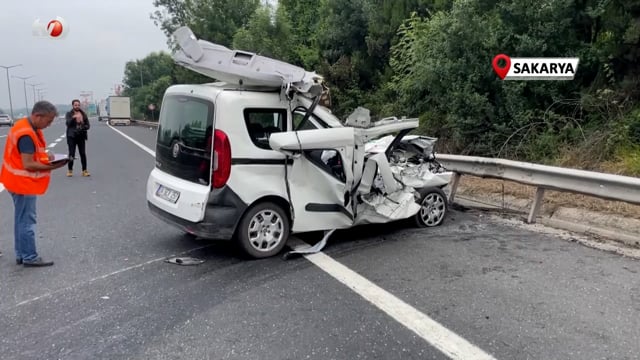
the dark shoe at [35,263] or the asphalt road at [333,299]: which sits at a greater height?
the asphalt road at [333,299]

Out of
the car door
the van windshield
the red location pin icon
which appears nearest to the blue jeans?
the van windshield

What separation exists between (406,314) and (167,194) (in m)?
2.83

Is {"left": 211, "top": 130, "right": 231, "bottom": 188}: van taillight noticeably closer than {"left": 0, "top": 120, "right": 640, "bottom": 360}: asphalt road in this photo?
No

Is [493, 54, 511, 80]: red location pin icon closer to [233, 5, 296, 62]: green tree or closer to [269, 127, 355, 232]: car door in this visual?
[269, 127, 355, 232]: car door

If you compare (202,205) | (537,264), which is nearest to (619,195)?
(537,264)

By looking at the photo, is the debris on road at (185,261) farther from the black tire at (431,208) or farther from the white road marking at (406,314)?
the black tire at (431,208)

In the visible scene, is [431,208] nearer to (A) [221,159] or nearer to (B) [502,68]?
(A) [221,159]

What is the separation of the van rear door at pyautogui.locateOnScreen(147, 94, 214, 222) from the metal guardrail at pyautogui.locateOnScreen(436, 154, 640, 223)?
160 inches

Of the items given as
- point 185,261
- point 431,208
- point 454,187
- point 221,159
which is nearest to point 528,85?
point 454,187

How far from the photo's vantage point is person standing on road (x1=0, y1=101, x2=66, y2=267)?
487 cm

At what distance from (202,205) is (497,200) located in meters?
4.84

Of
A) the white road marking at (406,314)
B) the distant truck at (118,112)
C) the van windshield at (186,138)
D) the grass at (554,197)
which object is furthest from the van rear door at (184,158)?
the distant truck at (118,112)

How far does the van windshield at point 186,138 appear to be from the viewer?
5027 millimetres

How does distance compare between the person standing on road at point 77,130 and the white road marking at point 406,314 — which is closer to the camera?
the white road marking at point 406,314
